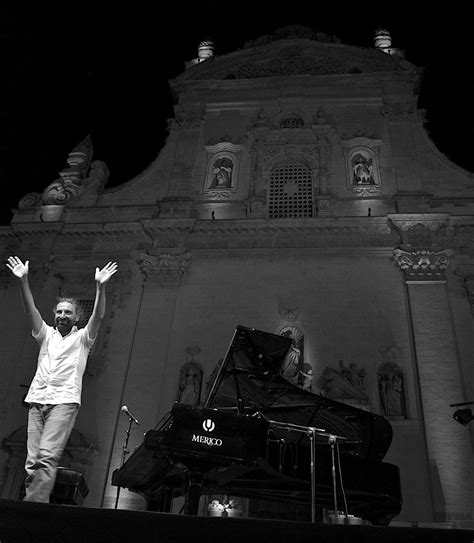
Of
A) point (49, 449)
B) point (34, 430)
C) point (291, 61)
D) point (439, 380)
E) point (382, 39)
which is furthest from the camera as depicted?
point (382, 39)

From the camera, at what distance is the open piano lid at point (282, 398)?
7.92 meters

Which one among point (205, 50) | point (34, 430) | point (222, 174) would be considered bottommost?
point (34, 430)

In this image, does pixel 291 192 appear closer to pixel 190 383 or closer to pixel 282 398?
pixel 190 383

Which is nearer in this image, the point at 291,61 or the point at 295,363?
the point at 295,363

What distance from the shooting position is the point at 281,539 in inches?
119

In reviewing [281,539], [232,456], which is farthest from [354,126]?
[281,539]

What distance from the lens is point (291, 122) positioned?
63.7 feet

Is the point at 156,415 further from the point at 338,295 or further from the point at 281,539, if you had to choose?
the point at 281,539

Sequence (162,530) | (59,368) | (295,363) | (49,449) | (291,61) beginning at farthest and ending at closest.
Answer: (291,61), (295,363), (59,368), (49,449), (162,530)

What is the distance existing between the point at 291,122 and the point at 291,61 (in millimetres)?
3232

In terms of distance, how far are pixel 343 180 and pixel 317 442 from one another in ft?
37.7

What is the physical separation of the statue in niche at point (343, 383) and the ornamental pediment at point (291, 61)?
39.5ft

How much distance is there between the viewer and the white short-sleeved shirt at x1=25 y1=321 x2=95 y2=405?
4.63 m

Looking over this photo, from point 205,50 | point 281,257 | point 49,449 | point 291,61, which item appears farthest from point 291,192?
point 49,449
